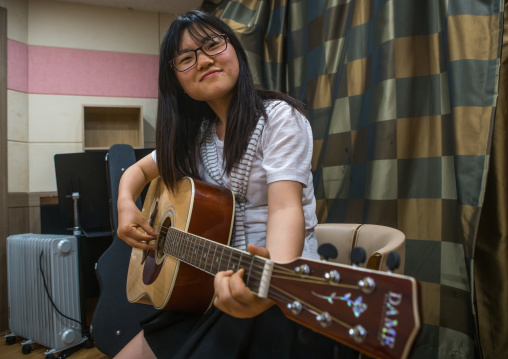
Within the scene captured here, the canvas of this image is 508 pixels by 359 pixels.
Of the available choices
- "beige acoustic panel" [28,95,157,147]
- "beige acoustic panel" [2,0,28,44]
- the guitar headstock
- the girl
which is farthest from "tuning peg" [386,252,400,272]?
"beige acoustic panel" [2,0,28,44]

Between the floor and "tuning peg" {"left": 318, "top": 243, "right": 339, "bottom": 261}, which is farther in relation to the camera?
the floor

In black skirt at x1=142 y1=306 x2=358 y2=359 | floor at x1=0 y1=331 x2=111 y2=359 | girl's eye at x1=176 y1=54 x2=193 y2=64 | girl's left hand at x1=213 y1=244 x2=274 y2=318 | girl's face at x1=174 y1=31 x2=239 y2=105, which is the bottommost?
floor at x1=0 y1=331 x2=111 y2=359

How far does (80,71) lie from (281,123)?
2.82m

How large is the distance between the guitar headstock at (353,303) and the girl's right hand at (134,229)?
693 mm

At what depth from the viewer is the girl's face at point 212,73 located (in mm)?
1090

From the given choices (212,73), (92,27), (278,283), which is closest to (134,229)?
(212,73)

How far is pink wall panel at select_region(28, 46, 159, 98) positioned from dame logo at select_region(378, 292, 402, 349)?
3.21 m

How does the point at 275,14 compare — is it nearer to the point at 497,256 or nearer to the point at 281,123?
the point at 281,123

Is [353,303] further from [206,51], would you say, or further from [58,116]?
[58,116]

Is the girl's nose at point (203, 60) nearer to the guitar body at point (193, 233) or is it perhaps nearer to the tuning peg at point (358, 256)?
the guitar body at point (193, 233)

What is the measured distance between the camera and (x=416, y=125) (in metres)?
1.51

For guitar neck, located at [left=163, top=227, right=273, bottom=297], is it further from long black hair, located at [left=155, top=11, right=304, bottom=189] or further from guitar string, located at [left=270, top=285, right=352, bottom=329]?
long black hair, located at [left=155, top=11, right=304, bottom=189]

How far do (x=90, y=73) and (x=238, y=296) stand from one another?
3.11m

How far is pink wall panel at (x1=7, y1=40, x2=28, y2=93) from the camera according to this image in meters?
2.91
